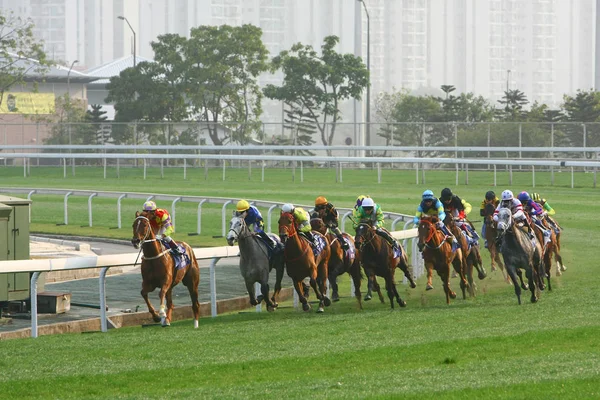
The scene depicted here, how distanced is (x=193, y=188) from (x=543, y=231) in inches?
752

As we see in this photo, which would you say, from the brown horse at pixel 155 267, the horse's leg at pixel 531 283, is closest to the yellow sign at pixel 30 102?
the horse's leg at pixel 531 283

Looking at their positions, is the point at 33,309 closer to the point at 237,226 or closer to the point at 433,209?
the point at 237,226

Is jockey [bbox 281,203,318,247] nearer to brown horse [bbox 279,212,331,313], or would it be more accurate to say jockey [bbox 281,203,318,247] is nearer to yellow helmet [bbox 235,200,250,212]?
brown horse [bbox 279,212,331,313]

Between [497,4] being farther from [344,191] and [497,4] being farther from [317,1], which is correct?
[344,191]

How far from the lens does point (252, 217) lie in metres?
13.6

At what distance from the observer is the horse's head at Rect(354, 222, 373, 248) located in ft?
47.1

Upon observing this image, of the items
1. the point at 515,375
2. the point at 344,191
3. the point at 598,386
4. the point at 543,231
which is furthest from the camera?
the point at 344,191

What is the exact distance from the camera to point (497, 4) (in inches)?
3445

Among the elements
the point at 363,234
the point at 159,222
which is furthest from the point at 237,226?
the point at 363,234

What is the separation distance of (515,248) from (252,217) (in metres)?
3.29

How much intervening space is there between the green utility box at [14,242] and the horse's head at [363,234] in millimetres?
4091

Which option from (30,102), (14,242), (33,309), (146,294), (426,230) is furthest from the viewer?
(30,102)

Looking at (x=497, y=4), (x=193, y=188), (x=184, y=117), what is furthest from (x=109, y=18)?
(x=193, y=188)

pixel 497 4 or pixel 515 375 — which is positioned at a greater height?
pixel 497 4
